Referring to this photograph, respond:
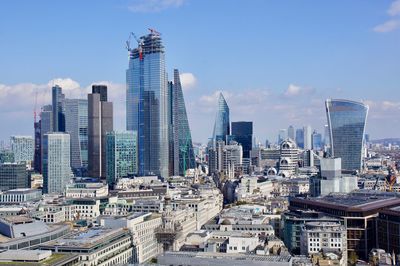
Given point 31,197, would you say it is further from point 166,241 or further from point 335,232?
point 335,232

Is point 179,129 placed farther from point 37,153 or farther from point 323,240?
point 323,240

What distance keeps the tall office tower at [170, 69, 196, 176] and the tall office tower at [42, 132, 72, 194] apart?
168ft

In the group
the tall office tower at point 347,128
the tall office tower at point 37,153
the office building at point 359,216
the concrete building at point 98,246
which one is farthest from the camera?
the tall office tower at point 37,153

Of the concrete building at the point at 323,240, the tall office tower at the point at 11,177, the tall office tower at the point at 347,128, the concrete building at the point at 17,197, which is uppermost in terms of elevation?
the tall office tower at the point at 347,128

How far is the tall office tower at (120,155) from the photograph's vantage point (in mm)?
158250

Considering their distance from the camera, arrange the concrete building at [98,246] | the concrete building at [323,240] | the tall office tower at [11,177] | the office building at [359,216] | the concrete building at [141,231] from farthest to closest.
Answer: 1. the tall office tower at [11,177]
2. the office building at [359,216]
3. the concrete building at [141,231]
4. the concrete building at [323,240]
5. the concrete building at [98,246]

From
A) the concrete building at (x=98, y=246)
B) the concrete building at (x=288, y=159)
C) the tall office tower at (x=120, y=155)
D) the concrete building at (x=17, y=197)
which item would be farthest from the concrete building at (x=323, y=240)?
the concrete building at (x=288, y=159)

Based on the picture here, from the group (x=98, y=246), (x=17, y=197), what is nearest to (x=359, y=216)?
(x=98, y=246)

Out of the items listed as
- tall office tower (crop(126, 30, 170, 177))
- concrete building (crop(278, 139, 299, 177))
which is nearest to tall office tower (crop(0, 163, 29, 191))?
tall office tower (crop(126, 30, 170, 177))

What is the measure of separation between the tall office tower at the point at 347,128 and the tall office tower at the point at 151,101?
2025 inches

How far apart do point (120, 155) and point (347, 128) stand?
6136cm

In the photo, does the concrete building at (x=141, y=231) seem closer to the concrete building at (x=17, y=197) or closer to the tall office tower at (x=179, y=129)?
the concrete building at (x=17, y=197)

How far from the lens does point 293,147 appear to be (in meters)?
180

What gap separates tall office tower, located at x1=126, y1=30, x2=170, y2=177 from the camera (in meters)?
175
